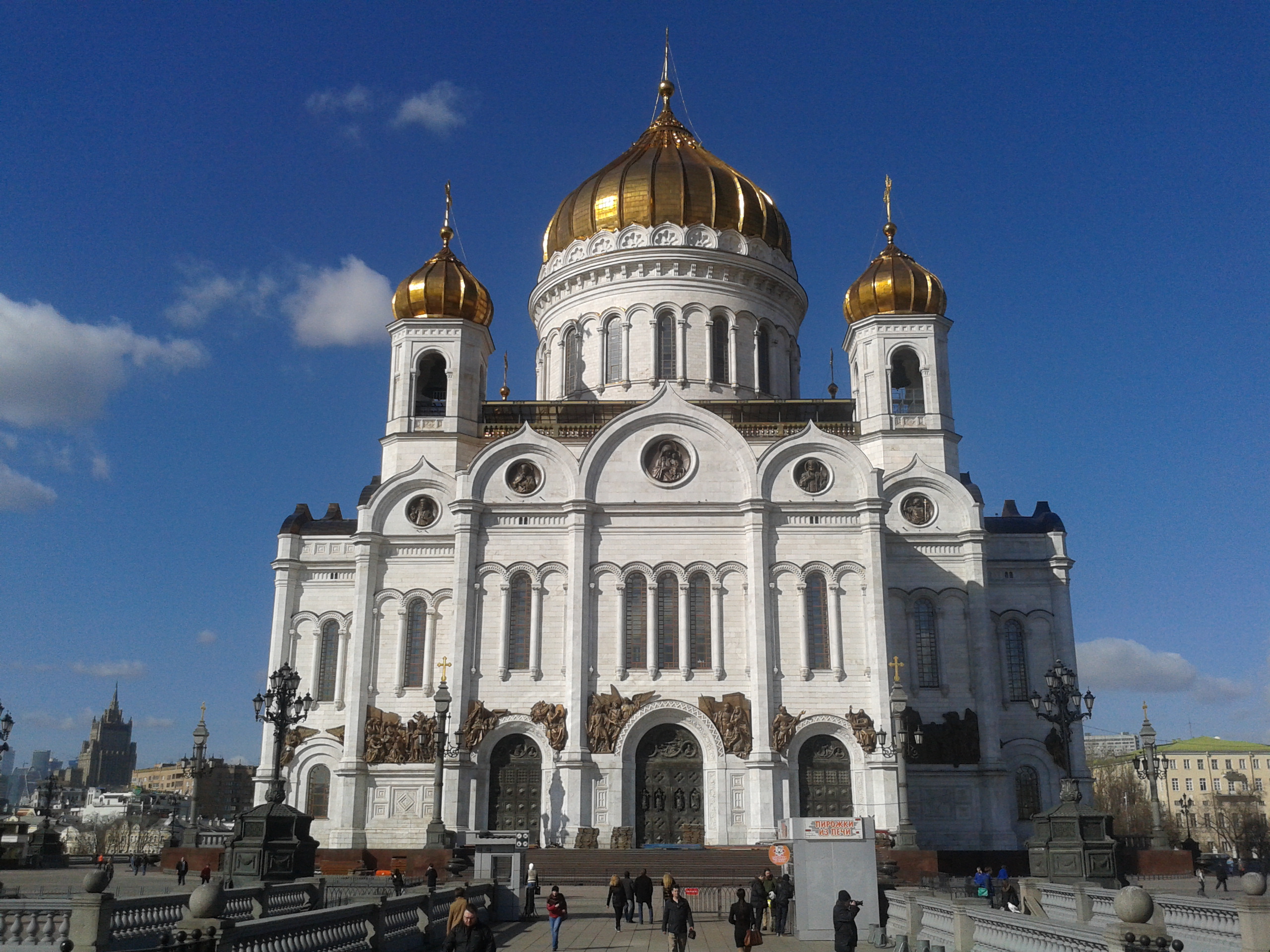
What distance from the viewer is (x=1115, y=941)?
32.4 ft

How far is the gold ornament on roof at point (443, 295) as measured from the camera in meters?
36.3

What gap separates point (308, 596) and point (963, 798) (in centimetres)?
1951

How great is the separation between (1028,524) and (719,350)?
11445 mm

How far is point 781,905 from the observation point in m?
18.3

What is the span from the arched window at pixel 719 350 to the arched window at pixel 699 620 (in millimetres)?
9180

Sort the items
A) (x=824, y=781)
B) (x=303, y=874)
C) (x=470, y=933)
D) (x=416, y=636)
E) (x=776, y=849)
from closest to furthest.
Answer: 1. (x=470, y=933)
2. (x=303, y=874)
3. (x=776, y=849)
4. (x=824, y=781)
5. (x=416, y=636)

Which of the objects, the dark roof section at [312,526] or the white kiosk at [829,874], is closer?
the white kiosk at [829,874]

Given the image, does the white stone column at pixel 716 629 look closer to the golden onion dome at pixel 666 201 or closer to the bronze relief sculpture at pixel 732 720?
the bronze relief sculpture at pixel 732 720

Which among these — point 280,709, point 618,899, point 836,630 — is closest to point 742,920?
point 618,899

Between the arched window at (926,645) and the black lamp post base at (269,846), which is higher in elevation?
the arched window at (926,645)

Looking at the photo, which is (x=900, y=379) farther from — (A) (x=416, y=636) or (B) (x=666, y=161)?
(A) (x=416, y=636)

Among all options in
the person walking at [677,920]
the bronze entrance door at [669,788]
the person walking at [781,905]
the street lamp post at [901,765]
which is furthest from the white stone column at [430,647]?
the person walking at [677,920]

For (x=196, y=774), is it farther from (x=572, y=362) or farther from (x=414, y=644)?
(x=572, y=362)

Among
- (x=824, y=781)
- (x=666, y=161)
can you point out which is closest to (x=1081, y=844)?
(x=824, y=781)
